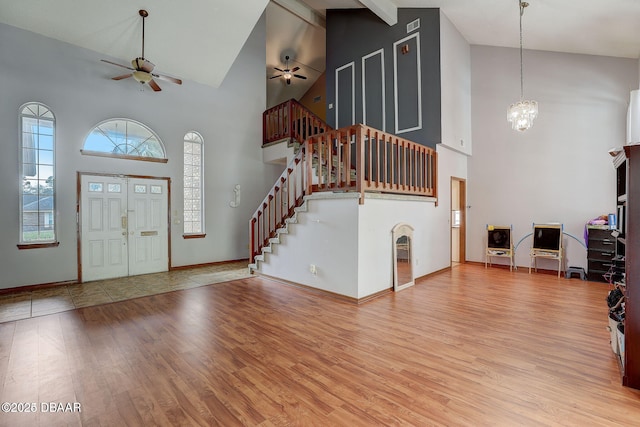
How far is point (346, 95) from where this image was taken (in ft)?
25.3

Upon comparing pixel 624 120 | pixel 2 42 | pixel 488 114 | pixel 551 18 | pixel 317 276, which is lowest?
pixel 317 276

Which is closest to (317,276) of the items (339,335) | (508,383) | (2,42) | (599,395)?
(339,335)

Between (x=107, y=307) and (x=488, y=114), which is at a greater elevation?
(x=488, y=114)

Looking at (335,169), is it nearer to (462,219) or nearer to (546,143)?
(462,219)

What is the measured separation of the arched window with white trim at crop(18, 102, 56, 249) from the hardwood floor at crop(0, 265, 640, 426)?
2100 millimetres

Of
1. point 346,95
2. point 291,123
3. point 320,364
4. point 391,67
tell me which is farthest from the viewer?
point 346,95

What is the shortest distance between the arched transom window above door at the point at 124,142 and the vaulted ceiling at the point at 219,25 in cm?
133

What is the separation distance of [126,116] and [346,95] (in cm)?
504

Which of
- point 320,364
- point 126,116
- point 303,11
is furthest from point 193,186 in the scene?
point 303,11

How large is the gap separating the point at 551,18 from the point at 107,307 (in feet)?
27.4

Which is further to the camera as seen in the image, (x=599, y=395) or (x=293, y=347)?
(x=293, y=347)

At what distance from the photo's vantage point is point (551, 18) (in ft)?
16.5

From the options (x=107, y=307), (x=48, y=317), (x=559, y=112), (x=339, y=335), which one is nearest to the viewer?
(x=339, y=335)

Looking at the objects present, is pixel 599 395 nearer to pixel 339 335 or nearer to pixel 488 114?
pixel 339 335
